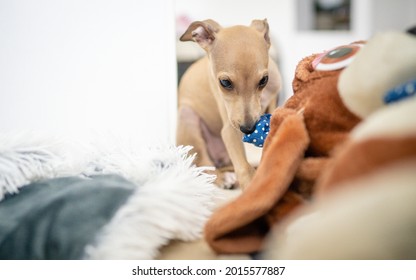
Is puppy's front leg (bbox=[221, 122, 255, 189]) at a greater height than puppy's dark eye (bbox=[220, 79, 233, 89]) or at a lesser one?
lesser

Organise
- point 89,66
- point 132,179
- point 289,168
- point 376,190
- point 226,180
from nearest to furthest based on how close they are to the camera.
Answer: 1. point 376,190
2. point 289,168
3. point 132,179
4. point 226,180
5. point 89,66

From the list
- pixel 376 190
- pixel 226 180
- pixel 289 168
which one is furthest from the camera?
pixel 226 180

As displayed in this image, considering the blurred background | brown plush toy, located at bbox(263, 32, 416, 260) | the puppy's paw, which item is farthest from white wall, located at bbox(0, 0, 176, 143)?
brown plush toy, located at bbox(263, 32, 416, 260)

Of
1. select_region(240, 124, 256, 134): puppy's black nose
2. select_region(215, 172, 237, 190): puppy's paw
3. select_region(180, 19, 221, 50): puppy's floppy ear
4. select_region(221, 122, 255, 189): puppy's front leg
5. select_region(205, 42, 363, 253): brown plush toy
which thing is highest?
select_region(180, 19, 221, 50): puppy's floppy ear

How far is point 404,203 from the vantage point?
19.4 inches

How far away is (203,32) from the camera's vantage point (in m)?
1.25

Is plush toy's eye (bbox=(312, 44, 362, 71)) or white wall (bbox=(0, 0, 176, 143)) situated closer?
plush toy's eye (bbox=(312, 44, 362, 71))

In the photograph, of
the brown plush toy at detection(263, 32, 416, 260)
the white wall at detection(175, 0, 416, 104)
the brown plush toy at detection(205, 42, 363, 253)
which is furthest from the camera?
the white wall at detection(175, 0, 416, 104)

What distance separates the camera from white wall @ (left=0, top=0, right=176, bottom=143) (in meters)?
1.26

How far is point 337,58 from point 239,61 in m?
0.47

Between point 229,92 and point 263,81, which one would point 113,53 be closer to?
point 229,92

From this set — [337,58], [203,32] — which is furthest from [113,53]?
[337,58]

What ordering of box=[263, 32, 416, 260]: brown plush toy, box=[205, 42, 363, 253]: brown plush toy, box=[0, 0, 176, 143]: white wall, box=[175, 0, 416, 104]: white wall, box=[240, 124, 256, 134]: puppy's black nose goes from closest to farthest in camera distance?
box=[263, 32, 416, 260]: brown plush toy → box=[205, 42, 363, 253]: brown plush toy → box=[175, 0, 416, 104]: white wall → box=[240, 124, 256, 134]: puppy's black nose → box=[0, 0, 176, 143]: white wall

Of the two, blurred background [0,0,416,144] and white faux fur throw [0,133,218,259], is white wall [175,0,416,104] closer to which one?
blurred background [0,0,416,144]
